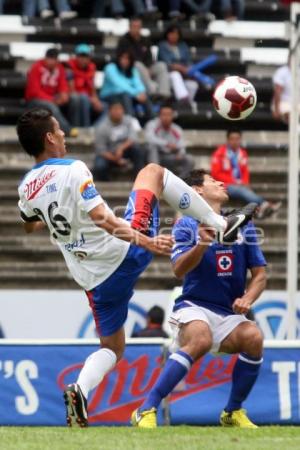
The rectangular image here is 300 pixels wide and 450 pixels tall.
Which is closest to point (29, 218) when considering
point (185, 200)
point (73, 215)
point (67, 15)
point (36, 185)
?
point (36, 185)

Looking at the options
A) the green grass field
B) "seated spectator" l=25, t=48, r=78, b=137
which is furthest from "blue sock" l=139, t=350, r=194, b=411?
"seated spectator" l=25, t=48, r=78, b=137

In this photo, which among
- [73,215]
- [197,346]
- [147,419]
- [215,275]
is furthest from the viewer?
[215,275]

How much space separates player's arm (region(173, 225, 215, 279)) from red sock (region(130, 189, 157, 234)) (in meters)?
0.51

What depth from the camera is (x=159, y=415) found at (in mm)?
11273

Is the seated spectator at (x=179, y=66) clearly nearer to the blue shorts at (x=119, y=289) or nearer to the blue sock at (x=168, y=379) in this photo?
the blue sock at (x=168, y=379)

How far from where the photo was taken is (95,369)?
9094mm

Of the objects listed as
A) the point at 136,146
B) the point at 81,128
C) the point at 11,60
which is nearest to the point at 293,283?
the point at 136,146

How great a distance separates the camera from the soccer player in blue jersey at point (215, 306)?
9.46 m

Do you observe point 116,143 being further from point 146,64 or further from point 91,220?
point 91,220

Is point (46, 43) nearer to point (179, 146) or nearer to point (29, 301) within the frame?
point (179, 146)

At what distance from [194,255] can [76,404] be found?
1356mm

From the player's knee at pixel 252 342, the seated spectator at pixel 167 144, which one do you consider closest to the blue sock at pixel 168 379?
the player's knee at pixel 252 342

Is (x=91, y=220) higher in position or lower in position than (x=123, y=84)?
higher

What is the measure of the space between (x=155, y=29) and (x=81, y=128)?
2620mm
